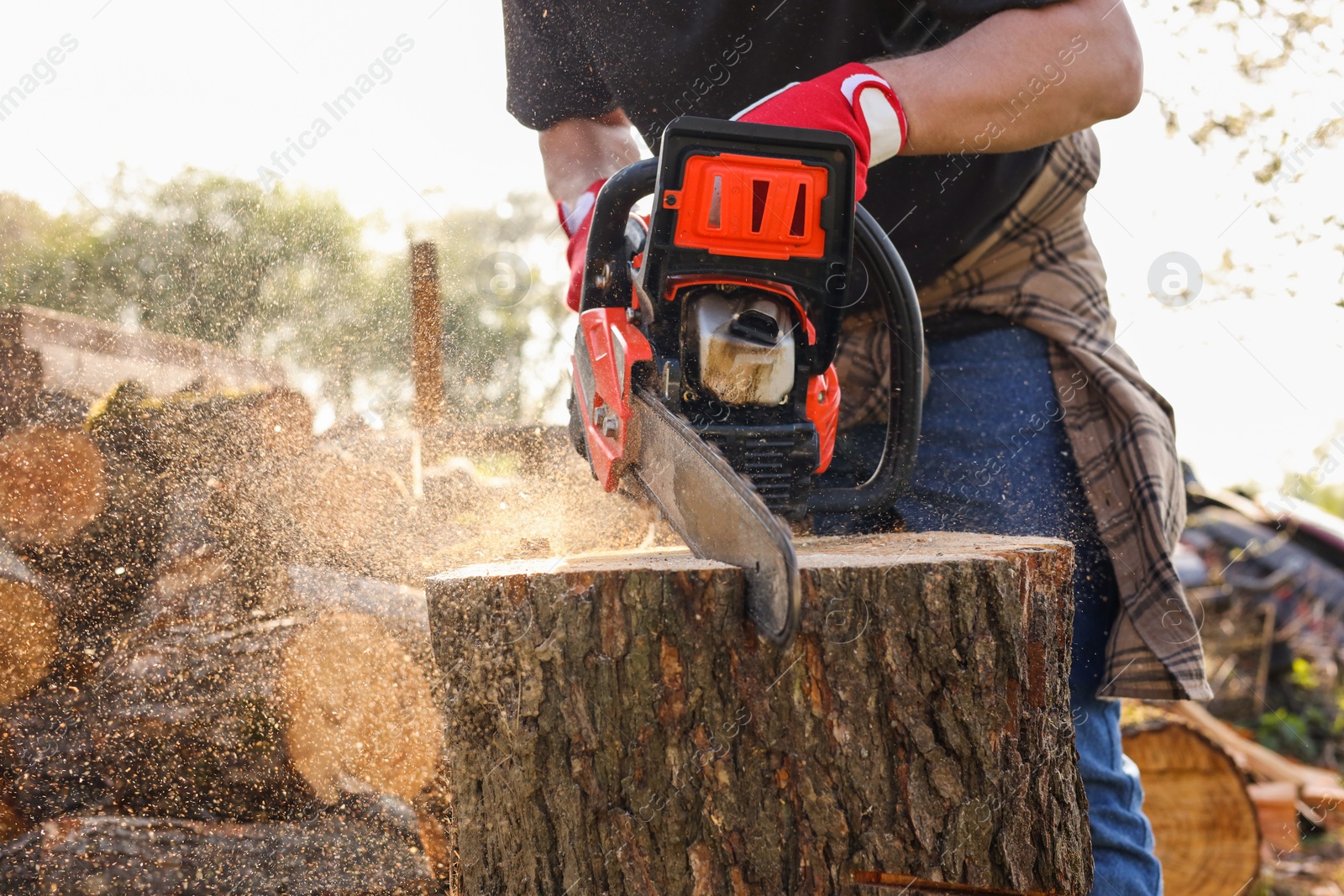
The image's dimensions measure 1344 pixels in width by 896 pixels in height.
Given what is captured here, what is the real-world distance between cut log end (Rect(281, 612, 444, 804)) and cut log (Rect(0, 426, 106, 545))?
774 millimetres

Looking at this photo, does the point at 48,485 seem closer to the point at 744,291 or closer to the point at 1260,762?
the point at 744,291

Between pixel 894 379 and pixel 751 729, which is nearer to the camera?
pixel 751 729

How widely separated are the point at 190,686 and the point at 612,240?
1449mm

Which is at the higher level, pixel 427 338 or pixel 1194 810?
pixel 427 338

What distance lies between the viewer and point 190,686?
6.56 feet

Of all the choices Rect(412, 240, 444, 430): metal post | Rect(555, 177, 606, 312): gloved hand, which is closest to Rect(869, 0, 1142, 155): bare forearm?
Rect(555, 177, 606, 312): gloved hand

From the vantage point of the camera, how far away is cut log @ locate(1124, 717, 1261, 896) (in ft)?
8.98

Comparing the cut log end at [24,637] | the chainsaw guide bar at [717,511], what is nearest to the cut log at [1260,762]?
the chainsaw guide bar at [717,511]

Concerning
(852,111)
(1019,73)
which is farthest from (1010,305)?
(852,111)

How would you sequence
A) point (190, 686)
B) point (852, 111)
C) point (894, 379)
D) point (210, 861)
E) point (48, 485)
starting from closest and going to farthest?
point (852, 111) → point (894, 379) → point (210, 861) → point (190, 686) → point (48, 485)

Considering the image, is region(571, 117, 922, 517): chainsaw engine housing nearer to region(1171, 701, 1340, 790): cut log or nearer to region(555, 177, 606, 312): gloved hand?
region(555, 177, 606, 312): gloved hand

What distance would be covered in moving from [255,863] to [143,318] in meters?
2.56

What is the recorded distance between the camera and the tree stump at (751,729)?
3.77 ft

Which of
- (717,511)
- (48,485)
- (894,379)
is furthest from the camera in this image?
(48,485)
